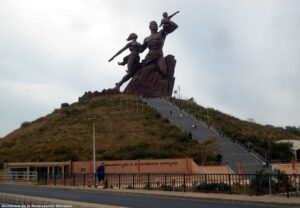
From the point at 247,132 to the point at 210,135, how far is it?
10.5m

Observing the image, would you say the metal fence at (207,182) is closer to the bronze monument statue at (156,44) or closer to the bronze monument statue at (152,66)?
the bronze monument statue at (152,66)

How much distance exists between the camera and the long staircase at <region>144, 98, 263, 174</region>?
45.6 metres

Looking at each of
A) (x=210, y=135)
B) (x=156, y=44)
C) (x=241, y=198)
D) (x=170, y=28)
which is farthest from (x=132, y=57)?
(x=241, y=198)

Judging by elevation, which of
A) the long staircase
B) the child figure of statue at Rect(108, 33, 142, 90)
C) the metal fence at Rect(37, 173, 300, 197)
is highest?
the child figure of statue at Rect(108, 33, 142, 90)

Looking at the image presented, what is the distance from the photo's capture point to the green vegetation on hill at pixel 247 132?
5241 centimetres

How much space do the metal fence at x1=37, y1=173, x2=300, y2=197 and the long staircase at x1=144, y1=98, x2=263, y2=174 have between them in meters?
12.7

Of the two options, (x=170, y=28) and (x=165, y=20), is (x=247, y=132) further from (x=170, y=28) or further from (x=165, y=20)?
(x=165, y=20)

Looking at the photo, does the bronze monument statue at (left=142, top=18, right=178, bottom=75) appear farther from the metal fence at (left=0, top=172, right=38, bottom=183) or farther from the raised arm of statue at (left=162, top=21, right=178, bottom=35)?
the metal fence at (left=0, top=172, right=38, bottom=183)

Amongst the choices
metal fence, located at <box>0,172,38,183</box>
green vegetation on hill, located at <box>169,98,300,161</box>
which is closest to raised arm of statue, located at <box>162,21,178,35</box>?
green vegetation on hill, located at <box>169,98,300,161</box>

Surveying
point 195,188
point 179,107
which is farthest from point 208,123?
point 195,188

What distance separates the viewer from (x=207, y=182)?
2631 centimetres

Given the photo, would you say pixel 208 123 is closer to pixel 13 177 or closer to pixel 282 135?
pixel 282 135

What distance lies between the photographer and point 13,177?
45.4 meters

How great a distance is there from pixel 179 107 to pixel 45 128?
18.9m
